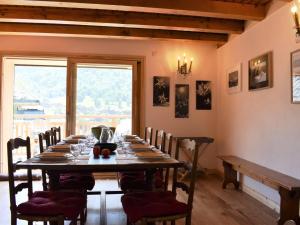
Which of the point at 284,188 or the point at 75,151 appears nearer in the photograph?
the point at 75,151

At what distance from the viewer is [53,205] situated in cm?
189

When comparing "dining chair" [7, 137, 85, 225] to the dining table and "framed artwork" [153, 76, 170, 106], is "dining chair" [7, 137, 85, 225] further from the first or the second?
"framed artwork" [153, 76, 170, 106]

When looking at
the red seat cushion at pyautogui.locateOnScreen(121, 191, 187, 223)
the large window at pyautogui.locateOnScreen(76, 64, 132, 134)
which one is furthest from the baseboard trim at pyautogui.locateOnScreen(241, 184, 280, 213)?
the large window at pyautogui.locateOnScreen(76, 64, 132, 134)

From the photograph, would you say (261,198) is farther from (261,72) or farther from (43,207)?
(43,207)

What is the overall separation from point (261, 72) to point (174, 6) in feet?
4.48

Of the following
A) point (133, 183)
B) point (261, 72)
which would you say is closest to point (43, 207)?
point (133, 183)

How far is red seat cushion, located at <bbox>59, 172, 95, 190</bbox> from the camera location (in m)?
2.81

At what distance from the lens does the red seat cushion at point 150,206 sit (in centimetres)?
182

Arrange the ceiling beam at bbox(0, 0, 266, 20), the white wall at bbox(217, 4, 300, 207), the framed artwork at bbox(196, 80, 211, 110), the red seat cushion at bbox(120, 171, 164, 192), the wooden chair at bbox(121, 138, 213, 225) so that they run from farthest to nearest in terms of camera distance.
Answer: the framed artwork at bbox(196, 80, 211, 110), the ceiling beam at bbox(0, 0, 266, 20), the white wall at bbox(217, 4, 300, 207), the red seat cushion at bbox(120, 171, 164, 192), the wooden chair at bbox(121, 138, 213, 225)

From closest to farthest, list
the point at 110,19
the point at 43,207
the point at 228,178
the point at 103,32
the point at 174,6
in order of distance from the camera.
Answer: the point at 43,207
the point at 174,6
the point at 110,19
the point at 228,178
the point at 103,32

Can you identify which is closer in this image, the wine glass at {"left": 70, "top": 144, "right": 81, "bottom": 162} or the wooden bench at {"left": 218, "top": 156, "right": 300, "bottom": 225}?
the wine glass at {"left": 70, "top": 144, "right": 81, "bottom": 162}

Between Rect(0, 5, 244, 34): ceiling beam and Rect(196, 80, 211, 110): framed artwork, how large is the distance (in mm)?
1218

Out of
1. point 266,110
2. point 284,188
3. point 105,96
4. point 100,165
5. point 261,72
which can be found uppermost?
point 261,72

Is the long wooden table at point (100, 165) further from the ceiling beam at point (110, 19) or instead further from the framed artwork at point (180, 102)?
the framed artwork at point (180, 102)
